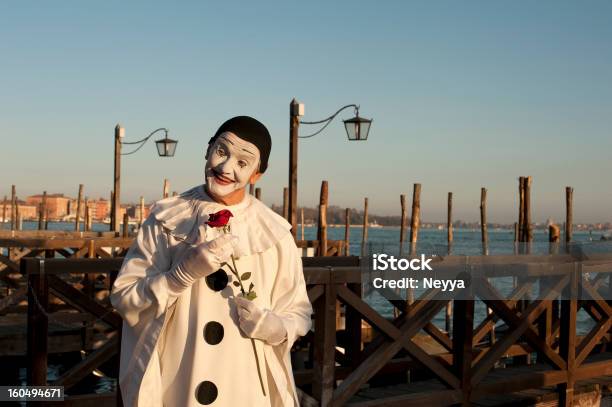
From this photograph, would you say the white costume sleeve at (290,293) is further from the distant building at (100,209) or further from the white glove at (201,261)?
the distant building at (100,209)

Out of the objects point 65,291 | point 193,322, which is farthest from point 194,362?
point 65,291

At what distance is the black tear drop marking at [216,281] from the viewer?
2.89 m

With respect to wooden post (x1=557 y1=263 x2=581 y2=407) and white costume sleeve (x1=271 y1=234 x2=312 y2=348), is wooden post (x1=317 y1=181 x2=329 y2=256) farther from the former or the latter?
white costume sleeve (x1=271 y1=234 x2=312 y2=348)

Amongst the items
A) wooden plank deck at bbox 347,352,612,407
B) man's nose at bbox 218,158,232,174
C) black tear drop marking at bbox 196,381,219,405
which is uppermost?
man's nose at bbox 218,158,232,174

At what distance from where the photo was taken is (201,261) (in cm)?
265

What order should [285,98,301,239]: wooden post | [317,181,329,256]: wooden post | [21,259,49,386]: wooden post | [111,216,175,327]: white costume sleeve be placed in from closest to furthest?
[111,216,175,327]: white costume sleeve → [21,259,49,386]: wooden post → [285,98,301,239]: wooden post → [317,181,329,256]: wooden post

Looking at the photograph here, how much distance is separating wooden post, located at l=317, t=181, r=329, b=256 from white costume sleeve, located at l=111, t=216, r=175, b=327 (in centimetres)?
1155

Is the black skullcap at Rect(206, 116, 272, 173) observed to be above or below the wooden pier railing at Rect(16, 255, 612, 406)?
above

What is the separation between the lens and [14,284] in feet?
38.8

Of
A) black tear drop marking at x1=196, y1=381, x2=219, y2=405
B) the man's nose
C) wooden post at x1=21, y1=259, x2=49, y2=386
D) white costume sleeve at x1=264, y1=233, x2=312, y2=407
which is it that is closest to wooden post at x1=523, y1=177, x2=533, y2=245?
wooden post at x1=21, y1=259, x2=49, y2=386

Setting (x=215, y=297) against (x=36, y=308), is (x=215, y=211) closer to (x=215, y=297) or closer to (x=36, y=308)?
(x=215, y=297)

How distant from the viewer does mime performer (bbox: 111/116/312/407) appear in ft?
9.24

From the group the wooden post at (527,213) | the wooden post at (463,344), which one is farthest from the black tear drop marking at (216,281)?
the wooden post at (527,213)

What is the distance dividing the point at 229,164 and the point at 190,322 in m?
0.57
